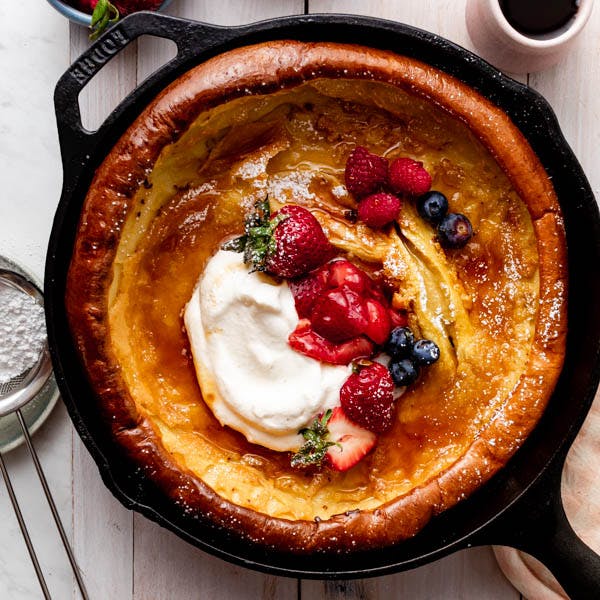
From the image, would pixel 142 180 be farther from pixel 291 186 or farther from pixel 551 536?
pixel 551 536

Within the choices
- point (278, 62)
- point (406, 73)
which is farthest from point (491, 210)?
point (278, 62)

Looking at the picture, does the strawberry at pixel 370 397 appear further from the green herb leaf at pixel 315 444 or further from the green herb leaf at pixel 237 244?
the green herb leaf at pixel 237 244

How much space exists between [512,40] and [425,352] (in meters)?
0.96

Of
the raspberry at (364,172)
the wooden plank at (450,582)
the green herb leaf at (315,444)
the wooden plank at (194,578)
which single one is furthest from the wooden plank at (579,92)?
the wooden plank at (194,578)

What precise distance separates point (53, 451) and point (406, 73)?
5.39ft

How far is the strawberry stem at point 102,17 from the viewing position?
2.49 metres

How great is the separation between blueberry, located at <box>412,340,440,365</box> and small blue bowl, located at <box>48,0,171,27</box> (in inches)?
51.9

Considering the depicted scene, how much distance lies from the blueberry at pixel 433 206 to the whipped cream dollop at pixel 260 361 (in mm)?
468

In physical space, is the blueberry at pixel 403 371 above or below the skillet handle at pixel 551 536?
above

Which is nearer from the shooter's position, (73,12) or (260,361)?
(260,361)

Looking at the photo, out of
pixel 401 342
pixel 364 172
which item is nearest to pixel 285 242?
pixel 364 172

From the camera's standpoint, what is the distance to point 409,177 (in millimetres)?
2395

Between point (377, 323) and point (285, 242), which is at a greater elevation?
point (285, 242)

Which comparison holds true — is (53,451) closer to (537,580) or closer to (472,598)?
(472,598)
